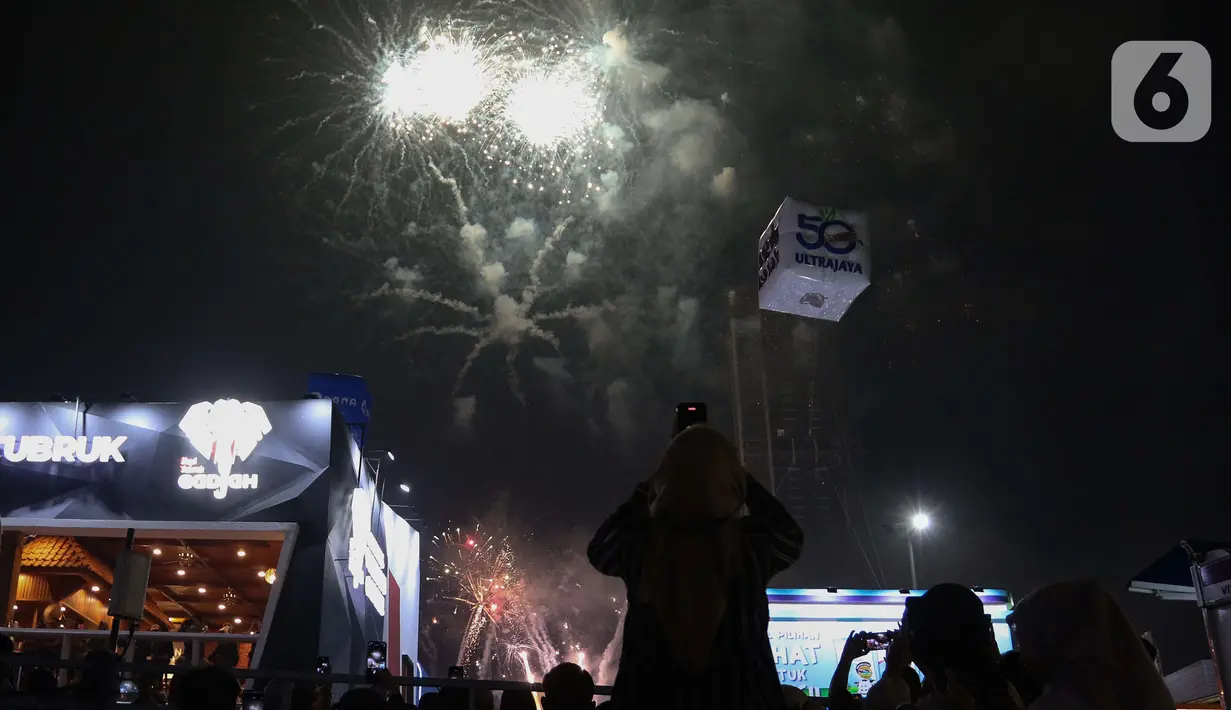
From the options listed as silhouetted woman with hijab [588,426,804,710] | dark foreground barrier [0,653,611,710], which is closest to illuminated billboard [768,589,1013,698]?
dark foreground barrier [0,653,611,710]

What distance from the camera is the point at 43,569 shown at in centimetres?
1989

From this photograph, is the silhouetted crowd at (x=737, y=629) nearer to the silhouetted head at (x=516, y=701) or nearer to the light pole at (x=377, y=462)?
the silhouetted head at (x=516, y=701)

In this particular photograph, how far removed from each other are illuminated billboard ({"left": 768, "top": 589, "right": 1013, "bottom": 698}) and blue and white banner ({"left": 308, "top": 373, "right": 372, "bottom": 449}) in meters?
10.3

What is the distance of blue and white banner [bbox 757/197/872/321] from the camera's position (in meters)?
22.8

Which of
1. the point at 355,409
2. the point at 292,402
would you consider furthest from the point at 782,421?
the point at 292,402

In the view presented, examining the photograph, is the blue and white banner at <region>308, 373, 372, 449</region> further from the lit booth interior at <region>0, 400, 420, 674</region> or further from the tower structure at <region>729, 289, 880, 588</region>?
the tower structure at <region>729, 289, 880, 588</region>

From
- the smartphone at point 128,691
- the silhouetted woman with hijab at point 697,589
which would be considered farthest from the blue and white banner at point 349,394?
the silhouetted woman with hijab at point 697,589

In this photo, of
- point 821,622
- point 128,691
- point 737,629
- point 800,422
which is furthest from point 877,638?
point 800,422

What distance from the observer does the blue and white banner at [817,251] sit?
74.7ft

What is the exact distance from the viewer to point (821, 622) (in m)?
19.8

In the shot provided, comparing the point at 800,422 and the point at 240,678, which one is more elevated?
the point at 800,422

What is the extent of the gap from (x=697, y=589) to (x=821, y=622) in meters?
17.3

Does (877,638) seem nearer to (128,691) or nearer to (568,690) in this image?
(568,690)

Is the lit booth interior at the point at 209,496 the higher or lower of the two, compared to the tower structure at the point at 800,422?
lower
